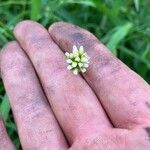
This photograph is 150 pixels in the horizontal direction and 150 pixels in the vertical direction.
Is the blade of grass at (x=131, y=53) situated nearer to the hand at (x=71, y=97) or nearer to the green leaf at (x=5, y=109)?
the hand at (x=71, y=97)

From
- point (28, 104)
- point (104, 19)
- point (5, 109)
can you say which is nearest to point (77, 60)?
point (28, 104)

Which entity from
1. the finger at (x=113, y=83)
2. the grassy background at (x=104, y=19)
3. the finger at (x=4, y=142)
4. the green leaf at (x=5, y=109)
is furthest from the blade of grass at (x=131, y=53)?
the finger at (x=4, y=142)

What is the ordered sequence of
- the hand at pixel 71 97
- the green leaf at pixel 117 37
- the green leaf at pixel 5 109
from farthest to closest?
the green leaf at pixel 117 37 < the green leaf at pixel 5 109 < the hand at pixel 71 97

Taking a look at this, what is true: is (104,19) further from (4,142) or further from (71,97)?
(4,142)

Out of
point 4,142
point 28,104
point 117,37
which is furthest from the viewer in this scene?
point 117,37

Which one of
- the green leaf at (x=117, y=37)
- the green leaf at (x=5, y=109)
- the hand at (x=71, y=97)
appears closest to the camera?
the hand at (x=71, y=97)

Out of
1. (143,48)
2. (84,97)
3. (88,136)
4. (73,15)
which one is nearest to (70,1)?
(73,15)

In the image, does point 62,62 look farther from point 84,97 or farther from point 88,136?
point 88,136

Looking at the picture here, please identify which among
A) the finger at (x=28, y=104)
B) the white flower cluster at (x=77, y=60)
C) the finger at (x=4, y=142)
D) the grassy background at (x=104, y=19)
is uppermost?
the white flower cluster at (x=77, y=60)
